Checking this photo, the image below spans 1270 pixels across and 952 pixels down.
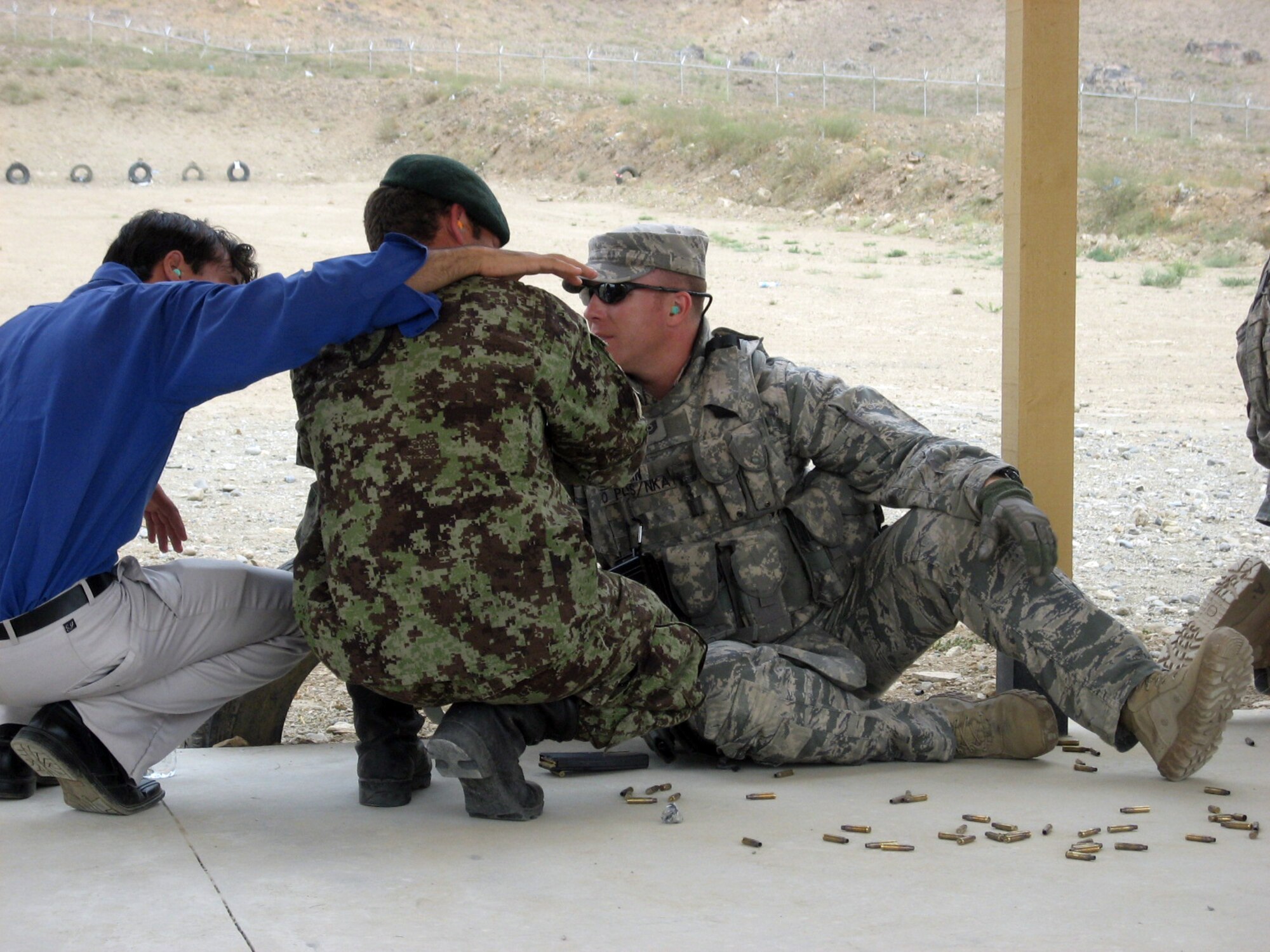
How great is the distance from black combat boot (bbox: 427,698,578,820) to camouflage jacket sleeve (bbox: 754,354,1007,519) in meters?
1.10

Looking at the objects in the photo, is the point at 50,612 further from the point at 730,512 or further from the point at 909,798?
the point at 909,798

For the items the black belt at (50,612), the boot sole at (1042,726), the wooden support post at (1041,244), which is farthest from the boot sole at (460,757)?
the wooden support post at (1041,244)

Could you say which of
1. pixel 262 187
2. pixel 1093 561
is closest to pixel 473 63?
pixel 262 187

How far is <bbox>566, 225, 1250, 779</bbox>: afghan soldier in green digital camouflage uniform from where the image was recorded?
11.0 ft

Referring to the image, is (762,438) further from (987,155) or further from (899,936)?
(987,155)

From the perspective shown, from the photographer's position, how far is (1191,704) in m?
3.14

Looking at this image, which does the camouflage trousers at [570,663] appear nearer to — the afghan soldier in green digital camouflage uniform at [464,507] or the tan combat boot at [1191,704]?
the afghan soldier in green digital camouflage uniform at [464,507]

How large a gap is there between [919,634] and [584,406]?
4.66 feet

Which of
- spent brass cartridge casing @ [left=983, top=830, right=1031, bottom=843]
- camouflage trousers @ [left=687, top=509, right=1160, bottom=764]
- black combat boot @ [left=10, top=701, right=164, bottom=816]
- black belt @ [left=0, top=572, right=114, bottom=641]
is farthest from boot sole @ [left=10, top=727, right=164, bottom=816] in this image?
spent brass cartridge casing @ [left=983, top=830, right=1031, bottom=843]

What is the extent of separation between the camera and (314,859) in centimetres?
268

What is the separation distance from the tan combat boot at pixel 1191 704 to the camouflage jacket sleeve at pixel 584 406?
4.60 feet

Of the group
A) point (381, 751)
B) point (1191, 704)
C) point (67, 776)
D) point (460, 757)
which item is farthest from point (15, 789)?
point (1191, 704)

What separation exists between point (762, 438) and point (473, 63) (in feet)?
154

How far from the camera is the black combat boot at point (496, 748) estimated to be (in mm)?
2846
